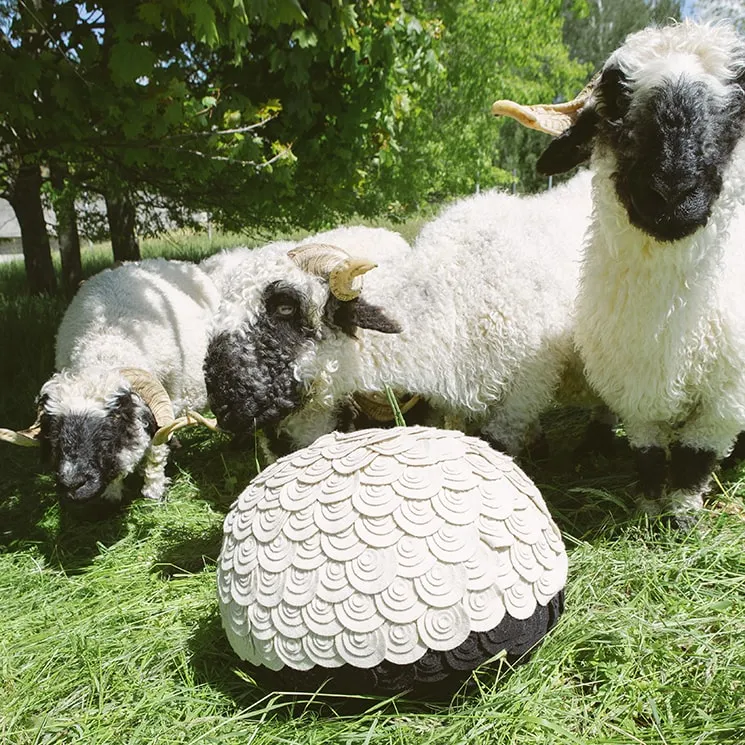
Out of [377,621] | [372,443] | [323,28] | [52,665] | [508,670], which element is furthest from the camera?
[323,28]

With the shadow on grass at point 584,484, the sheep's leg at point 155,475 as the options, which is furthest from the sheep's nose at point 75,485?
the shadow on grass at point 584,484

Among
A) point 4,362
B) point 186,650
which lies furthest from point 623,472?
point 4,362

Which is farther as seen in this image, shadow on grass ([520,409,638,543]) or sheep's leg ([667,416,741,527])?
shadow on grass ([520,409,638,543])

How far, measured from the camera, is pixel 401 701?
2100 mm

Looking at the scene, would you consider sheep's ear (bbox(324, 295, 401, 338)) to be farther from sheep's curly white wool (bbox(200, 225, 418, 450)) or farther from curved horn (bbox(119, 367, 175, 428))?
curved horn (bbox(119, 367, 175, 428))

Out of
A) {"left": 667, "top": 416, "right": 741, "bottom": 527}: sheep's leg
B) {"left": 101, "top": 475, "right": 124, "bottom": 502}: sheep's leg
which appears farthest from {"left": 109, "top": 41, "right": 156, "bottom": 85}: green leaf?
{"left": 667, "top": 416, "right": 741, "bottom": 527}: sheep's leg

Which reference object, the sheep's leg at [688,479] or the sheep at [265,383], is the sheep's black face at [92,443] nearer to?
the sheep at [265,383]

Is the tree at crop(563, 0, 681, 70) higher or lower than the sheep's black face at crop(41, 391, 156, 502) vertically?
higher

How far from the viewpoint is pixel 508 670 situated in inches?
87.6

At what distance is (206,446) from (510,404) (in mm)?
2818

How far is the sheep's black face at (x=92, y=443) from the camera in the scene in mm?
3645

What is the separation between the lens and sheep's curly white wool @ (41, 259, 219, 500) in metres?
4.04

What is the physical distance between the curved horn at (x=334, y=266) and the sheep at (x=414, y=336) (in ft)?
0.04

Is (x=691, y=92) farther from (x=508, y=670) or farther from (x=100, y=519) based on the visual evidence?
(x=100, y=519)
